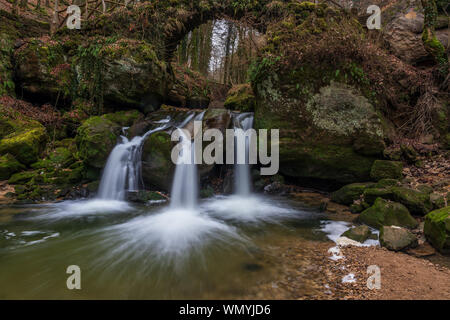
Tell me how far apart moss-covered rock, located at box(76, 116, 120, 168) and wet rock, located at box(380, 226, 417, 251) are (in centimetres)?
692

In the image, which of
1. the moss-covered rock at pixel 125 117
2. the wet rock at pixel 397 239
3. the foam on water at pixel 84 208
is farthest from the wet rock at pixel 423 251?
the moss-covered rock at pixel 125 117

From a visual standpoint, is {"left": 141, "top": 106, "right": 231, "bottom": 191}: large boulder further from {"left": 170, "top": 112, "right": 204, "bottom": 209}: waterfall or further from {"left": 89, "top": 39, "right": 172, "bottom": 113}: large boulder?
{"left": 89, "top": 39, "right": 172, "bottom": 113}: large boulder

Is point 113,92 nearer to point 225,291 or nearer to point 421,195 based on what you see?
point 225,291

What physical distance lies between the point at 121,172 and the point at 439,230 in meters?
6.93

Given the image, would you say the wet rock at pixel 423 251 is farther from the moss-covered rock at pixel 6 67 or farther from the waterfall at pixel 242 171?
the moss-covered rock at pixel 6 67

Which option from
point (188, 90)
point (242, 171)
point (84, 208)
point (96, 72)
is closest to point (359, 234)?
point (242, 171)

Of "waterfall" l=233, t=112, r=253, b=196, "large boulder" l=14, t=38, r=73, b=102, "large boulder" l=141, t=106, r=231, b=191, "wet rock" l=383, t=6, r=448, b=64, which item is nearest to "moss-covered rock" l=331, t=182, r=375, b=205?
"waterfall" l=233, t=112, r=253, b=196

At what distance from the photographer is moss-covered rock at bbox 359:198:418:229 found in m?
3.60

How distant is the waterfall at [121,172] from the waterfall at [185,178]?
1.28m

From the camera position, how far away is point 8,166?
6418mm

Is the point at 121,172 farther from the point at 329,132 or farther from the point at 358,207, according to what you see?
the point at 358,207

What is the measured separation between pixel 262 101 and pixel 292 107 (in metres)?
0.89
